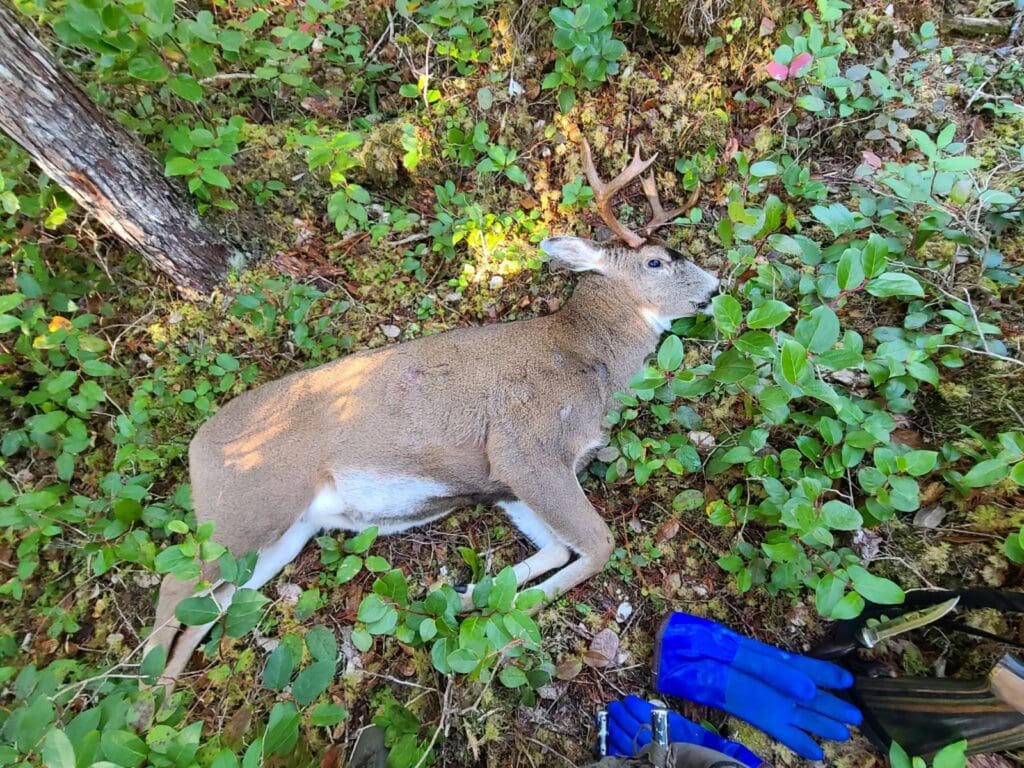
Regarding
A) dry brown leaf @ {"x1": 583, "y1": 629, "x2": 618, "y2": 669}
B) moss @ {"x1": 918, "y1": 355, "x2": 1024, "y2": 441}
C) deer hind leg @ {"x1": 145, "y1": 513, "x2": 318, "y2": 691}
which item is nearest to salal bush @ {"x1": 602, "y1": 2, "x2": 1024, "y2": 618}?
moss @ {"x1": 918, "y1": 355, "x2": 1024, "y2": 441}

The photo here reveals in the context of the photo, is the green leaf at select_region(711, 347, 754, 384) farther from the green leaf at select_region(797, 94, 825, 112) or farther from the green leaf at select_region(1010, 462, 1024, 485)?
the green leaf at select_region(797, 94, 825, 112)

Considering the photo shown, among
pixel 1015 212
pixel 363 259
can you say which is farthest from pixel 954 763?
pixel 363 259

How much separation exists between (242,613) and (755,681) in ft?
10.2

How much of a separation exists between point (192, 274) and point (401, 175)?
203 centimetres

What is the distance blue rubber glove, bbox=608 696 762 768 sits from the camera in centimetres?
333

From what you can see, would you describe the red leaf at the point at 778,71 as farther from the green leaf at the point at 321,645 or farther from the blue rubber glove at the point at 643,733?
the green leaf at the point at 321,645

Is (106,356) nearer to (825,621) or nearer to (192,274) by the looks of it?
(192,274)

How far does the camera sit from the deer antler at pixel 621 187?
446cm

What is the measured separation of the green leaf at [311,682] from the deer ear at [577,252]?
3348 millimetres

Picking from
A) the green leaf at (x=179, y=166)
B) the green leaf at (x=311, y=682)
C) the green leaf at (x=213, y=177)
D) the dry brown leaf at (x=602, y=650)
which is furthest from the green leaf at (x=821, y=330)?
the green leaf at (x=179, y=166)

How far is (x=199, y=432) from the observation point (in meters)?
4.20

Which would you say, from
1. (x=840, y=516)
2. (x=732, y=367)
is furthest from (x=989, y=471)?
(x=732, y=367)

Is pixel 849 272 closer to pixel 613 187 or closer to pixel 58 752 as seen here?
pixel 613 187

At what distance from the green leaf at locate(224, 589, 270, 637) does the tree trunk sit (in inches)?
129
